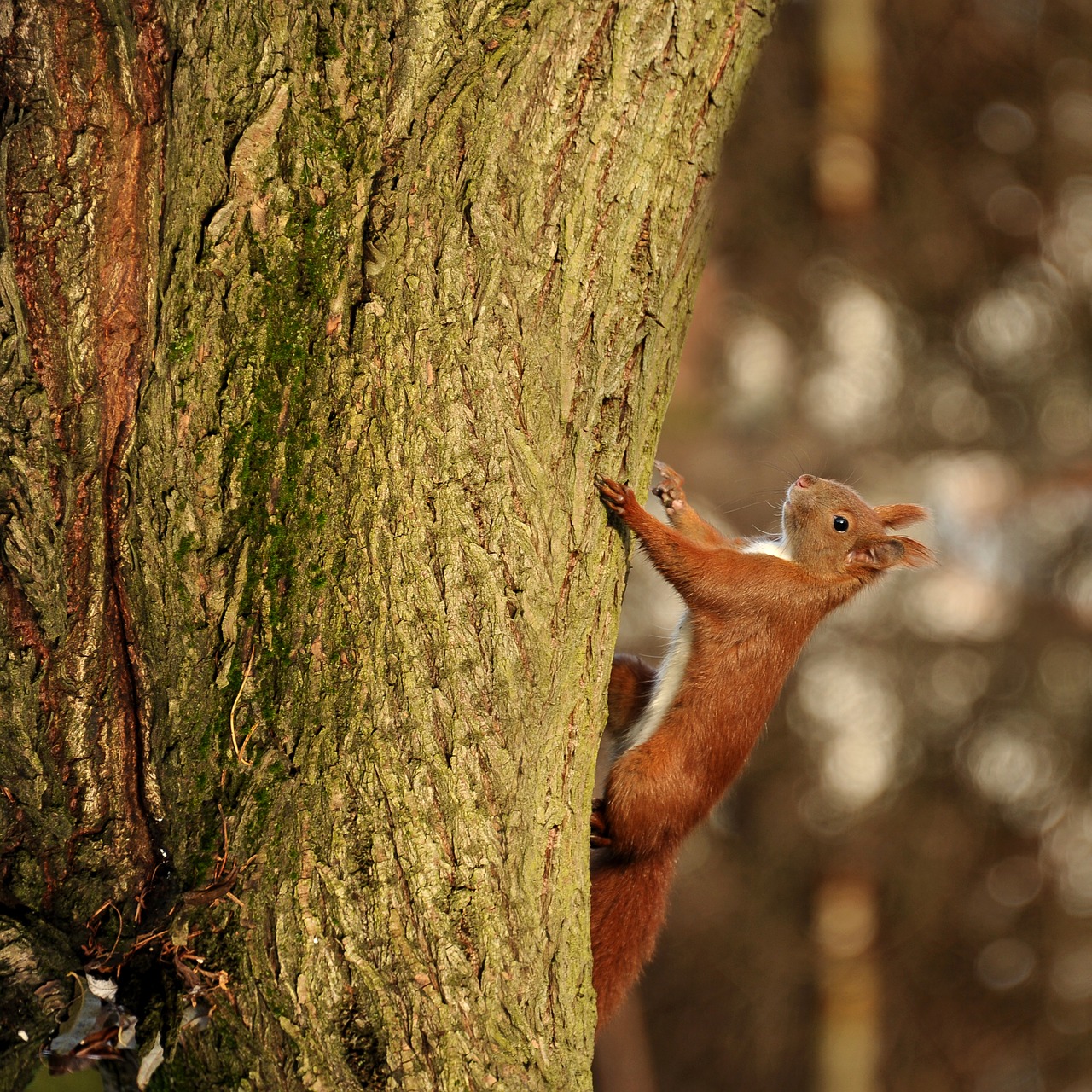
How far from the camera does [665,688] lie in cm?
260

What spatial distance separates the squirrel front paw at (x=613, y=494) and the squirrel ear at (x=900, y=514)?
151cm

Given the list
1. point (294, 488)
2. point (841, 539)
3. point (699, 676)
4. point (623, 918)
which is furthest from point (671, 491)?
point (294, 488)

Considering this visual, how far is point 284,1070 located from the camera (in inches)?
54.1

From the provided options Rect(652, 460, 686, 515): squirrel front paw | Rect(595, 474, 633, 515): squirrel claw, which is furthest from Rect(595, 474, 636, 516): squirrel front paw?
Rect(652, 460, 686, 515): squirrel front paw

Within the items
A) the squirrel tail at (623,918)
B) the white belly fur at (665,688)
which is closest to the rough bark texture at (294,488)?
the squirrel tail at (623,918)

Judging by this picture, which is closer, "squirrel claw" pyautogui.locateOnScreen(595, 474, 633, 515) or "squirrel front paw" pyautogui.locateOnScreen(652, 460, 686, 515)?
"squirrel claw" pyautogui.locateOnScreen(595, 474, 633, 515)

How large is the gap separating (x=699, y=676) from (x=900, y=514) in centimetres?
90

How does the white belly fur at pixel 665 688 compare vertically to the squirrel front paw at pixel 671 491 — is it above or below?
below

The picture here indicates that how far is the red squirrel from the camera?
2.33 metres

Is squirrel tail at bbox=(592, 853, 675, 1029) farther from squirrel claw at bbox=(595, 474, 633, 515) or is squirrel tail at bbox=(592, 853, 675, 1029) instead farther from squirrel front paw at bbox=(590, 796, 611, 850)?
squirrel claw at bbox=(595, 474, 633, 515)

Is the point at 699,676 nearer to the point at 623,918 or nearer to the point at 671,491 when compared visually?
the point at 671,491

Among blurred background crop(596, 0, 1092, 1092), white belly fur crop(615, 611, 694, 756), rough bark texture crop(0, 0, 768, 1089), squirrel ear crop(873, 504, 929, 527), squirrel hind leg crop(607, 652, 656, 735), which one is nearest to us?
rough bark texture crop(0, 0, 768, 1089)

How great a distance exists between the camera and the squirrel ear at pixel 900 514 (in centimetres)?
300

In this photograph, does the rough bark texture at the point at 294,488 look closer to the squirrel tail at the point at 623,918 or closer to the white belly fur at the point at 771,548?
the squirrel tail at the point at 623,918
